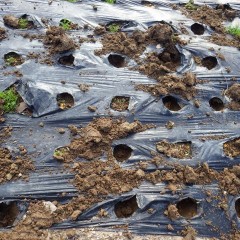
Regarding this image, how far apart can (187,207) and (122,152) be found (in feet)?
3.21

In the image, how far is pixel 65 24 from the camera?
15.9ft

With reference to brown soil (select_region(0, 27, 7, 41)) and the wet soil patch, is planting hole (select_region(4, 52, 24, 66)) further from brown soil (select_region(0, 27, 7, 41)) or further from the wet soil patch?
the wet soil patch

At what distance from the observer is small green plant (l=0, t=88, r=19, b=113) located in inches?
153

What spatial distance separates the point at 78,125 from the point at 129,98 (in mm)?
782

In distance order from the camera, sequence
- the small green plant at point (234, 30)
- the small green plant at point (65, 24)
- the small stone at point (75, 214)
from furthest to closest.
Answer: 1. the small green plant at point (234, 30)
2. the small green plant at point (65, 24)
3. the small stone at point (75, 214)

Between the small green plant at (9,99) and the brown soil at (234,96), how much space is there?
9.22ft

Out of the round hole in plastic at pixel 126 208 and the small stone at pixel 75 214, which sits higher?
the small stone at pixel 75 214

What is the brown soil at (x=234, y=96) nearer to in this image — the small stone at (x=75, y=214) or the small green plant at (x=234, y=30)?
the small green plant at (x=234, y=30)

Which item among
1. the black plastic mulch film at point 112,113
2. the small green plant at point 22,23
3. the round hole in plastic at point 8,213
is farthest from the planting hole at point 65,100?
the small green plant at point 22,23

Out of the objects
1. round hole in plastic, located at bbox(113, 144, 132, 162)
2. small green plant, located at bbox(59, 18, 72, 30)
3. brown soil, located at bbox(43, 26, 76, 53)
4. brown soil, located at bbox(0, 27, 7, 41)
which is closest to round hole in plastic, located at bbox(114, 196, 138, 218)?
round hole in plastic, located at bbox(113, 144, 132, 162)

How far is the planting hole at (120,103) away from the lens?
4.08 meters

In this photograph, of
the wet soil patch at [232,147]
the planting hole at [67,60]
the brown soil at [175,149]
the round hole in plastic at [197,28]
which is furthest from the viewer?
the round hole in plastic at [197,28]

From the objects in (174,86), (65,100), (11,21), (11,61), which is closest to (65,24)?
(11,21)

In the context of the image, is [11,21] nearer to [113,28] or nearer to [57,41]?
[57,41]
